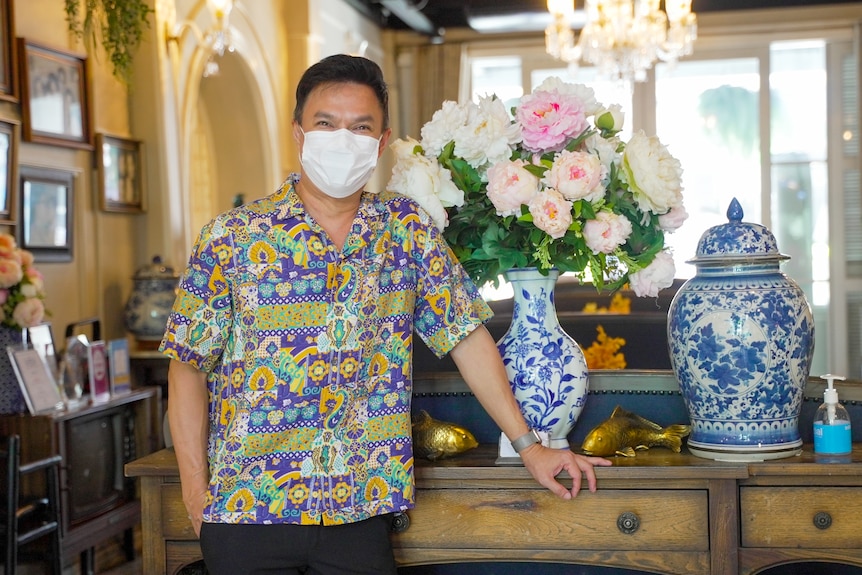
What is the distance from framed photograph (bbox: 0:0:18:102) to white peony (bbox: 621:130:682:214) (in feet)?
10.3

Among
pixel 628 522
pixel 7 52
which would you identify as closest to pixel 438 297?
pixel 628 522

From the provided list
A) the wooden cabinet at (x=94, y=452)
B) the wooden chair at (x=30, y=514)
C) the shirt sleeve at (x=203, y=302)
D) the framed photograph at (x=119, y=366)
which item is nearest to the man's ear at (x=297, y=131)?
the shirt sleeve at (x=203, y=302)

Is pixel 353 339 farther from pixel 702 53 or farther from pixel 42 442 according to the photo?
pixel 702 53

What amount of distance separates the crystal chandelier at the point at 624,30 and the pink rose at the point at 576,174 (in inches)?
176

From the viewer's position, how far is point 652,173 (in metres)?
1.83

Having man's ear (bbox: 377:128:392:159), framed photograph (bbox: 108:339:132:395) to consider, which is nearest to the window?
framed photograph (bbox: 108:339:132:395)

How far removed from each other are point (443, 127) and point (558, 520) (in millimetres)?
747

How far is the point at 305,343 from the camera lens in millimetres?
1692

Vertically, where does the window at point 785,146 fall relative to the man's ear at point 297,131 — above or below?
above

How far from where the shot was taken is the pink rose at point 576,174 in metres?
1.82

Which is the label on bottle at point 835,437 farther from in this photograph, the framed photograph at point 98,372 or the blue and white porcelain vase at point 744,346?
the framed photograph at point 98,372

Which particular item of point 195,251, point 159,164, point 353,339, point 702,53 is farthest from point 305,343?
point 702,53

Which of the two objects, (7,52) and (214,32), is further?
(214,32)

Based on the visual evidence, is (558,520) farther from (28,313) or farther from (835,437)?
(28,313)
